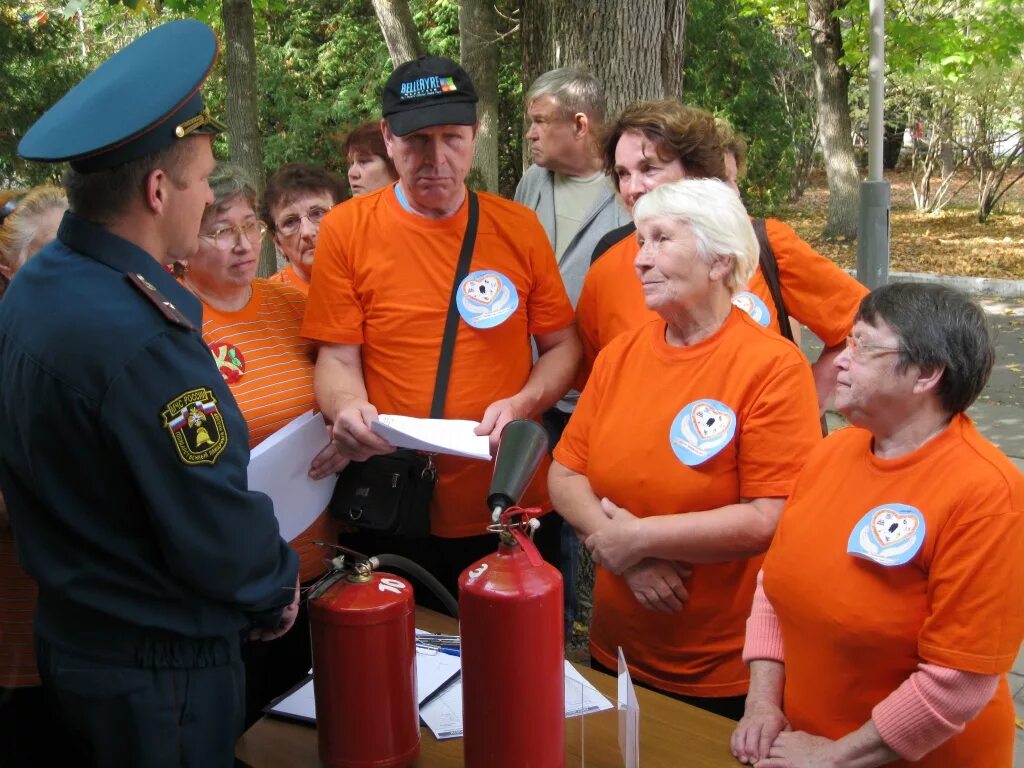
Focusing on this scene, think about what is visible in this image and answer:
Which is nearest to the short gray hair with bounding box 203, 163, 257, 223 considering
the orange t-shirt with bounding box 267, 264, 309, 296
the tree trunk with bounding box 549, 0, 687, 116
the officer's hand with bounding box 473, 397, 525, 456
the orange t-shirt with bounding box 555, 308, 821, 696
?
the orange t-shirt with bounding box 267, 264, 309, 296

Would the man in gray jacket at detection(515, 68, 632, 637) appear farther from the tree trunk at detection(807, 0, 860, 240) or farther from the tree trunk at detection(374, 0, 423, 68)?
the tree trunk at detection(807, 0, 860, 240)

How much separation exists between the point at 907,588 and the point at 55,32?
9.79 metres

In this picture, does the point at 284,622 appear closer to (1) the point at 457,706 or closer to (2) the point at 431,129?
(1) the point at 457,706

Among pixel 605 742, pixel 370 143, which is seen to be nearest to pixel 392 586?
pixel 605 742

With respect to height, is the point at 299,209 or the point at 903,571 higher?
the point at 299,209

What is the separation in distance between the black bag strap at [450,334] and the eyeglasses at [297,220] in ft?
2.87

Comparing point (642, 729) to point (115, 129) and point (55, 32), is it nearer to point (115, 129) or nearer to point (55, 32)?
point (115, 129)

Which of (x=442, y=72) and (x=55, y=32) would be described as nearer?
(x=442, y=72)

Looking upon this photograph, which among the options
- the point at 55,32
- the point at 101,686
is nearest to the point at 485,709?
the point at 101,686

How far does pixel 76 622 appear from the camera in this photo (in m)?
1.74

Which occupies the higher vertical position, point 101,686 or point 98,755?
point 101,686

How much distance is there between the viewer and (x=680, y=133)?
278cm

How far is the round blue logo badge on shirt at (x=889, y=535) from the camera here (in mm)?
1763

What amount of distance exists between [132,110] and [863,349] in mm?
1341
